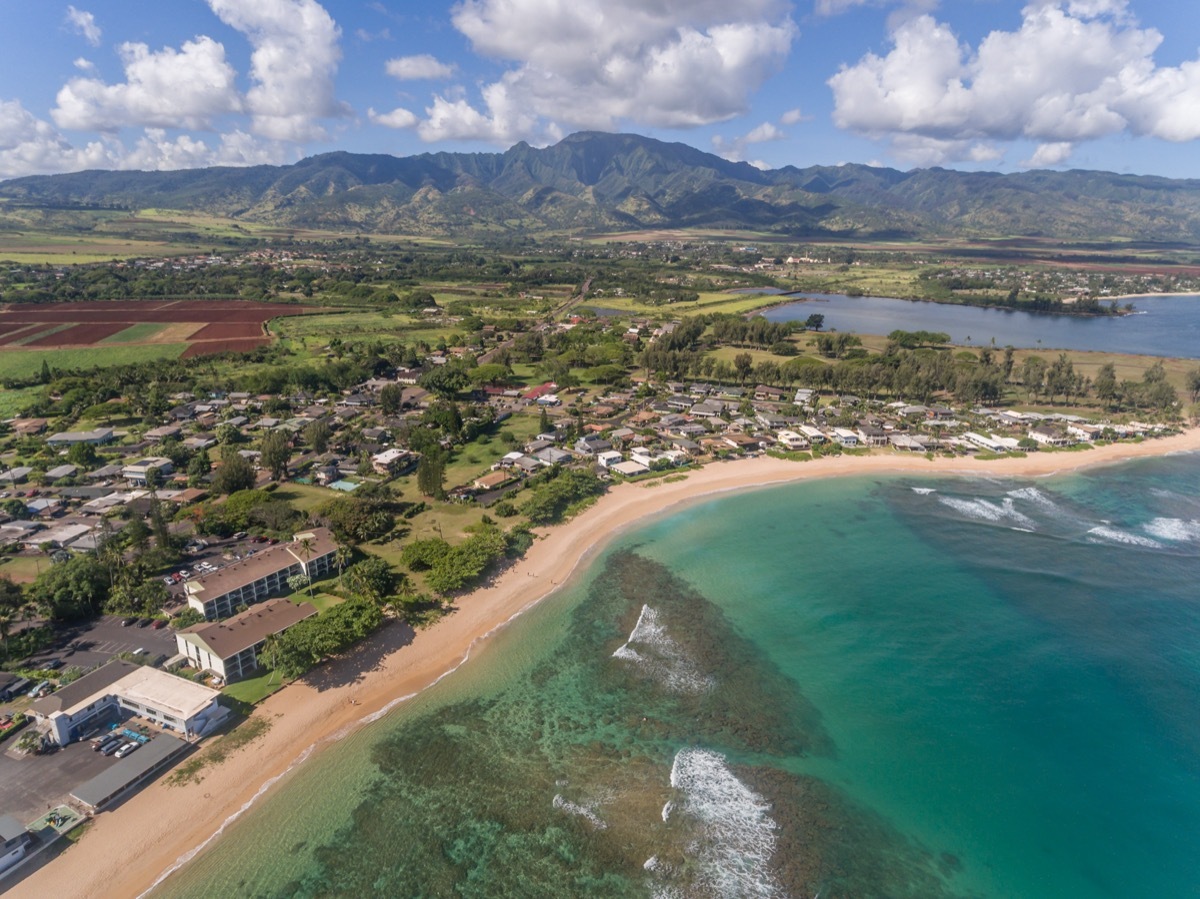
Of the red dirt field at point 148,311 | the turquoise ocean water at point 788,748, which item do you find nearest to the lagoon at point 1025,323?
the turquoise ocean water at point 788,748

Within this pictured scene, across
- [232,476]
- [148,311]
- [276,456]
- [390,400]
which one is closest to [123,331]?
[148,311]

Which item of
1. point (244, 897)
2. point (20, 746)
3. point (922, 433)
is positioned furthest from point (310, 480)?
point (922, 433)

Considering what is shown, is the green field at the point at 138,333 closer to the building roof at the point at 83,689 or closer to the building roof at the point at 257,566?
the building roof at the point at 257,566

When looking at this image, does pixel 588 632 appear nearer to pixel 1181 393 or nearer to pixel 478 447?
pixel 478 447

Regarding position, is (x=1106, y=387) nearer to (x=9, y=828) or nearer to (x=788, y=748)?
(x=788, y=748)

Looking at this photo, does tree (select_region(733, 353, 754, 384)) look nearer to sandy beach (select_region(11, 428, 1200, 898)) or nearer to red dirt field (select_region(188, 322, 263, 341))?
sandy beach (select_region(11, 428, 1200, 898))

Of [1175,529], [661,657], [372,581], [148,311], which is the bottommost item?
[1175,529]
